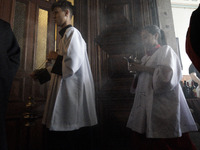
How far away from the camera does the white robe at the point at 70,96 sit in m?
1.32

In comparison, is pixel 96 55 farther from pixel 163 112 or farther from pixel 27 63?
pixel 163 112

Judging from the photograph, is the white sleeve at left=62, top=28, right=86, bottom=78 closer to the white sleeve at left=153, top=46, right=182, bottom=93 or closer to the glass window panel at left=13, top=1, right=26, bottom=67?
the white sleeve at left=153, top=46, right=182, bottom=93

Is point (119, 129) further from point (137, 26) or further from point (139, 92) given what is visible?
point (137, 26)

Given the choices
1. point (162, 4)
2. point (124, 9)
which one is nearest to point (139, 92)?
point (124, 9)

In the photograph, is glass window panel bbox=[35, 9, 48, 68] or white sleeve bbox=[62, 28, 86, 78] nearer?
white sleeve bbox=[62, 28, 86, 78]

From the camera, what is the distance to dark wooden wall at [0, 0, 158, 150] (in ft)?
6.43

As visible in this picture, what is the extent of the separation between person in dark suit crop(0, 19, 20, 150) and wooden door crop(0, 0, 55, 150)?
66cm

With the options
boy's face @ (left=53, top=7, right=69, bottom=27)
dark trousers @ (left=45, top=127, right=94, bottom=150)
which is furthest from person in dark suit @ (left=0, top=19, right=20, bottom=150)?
boy's face @ (left=53, top=7, right=69, bottom=27)

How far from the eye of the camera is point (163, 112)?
4.60ft

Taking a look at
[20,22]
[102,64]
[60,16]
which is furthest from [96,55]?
[20,22]

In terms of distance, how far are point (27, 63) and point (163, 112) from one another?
201 centimetres

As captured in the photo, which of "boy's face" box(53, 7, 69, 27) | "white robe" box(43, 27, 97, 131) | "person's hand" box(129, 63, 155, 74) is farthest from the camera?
"boy's face" box(53, 7, 69, 27)

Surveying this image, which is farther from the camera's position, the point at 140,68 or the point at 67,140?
the point at 140,68

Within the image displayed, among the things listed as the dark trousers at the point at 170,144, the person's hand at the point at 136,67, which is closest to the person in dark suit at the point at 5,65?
the person's hand at the point at 136,67
